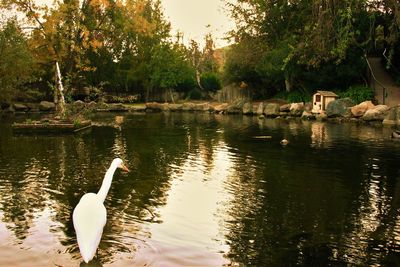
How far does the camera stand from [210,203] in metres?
12.1

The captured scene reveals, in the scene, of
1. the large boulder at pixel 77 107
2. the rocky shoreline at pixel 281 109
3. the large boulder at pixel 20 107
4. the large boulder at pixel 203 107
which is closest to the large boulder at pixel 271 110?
the rocky shoreline at pixel 281 109

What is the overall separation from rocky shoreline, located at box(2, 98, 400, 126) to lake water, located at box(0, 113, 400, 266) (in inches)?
518

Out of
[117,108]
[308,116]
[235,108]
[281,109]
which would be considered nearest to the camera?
[308,116]

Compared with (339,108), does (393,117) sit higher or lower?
lower

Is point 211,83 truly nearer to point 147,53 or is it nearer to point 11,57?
point 147,53

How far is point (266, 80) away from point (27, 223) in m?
49.0

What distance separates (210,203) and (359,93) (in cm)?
3741

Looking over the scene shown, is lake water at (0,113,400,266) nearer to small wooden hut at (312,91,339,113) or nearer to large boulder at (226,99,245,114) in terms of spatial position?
small wooden hut at (312,91,339,113)

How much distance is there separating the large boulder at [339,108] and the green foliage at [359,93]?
4581 mm

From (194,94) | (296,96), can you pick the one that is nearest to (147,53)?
(194,94)

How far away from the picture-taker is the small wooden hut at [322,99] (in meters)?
42.5

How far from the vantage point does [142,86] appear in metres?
72.8

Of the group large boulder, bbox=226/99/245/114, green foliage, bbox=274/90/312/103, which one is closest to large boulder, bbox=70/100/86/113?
large boulder, bbox=226/99/245/114

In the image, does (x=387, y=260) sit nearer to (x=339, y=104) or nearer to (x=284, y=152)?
(x=284, y=152)
